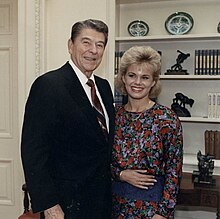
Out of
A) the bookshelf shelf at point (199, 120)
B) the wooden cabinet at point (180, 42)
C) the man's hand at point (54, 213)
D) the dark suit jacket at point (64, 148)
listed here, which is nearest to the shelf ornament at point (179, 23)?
the wooden cabinet at point (180, 42)

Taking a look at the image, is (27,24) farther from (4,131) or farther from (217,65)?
(217,65)

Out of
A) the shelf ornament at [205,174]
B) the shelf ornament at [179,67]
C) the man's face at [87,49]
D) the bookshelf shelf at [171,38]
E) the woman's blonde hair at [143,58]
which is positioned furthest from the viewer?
the shelf ornament at [179,67]

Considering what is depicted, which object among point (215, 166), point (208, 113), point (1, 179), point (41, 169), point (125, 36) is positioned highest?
point (125, 36)

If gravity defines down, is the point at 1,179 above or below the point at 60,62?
below

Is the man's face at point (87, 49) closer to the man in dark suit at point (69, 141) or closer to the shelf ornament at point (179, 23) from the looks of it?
the man in dark suit at point (69, 141)

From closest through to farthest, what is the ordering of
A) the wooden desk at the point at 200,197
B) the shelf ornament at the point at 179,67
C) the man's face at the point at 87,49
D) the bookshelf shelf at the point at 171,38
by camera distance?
the man's face at the point at 87,49 → the wooden desk at the point at 200,197 → the bookshelf shelf at the point at 171,38 → the shelf ornament at the point at 179,67

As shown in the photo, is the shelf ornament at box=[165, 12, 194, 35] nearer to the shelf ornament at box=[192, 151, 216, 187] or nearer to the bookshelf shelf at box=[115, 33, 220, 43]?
the bookshelf shelf at box=[115, 33, 220, 43]

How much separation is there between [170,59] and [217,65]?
1.63ft

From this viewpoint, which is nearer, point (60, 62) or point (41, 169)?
point (41, 169)

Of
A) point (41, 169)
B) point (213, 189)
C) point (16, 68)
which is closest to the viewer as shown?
point (41, 169)

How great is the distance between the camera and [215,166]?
3.06 metres

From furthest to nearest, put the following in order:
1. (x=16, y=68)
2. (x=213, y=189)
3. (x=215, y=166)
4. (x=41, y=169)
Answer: (x=16, y=68), (x=215, y=166), (x=213, y=189), (x=41, y=169)

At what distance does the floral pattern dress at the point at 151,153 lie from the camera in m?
1.84

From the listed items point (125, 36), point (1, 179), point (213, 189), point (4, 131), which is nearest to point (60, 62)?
point (125, 36)
